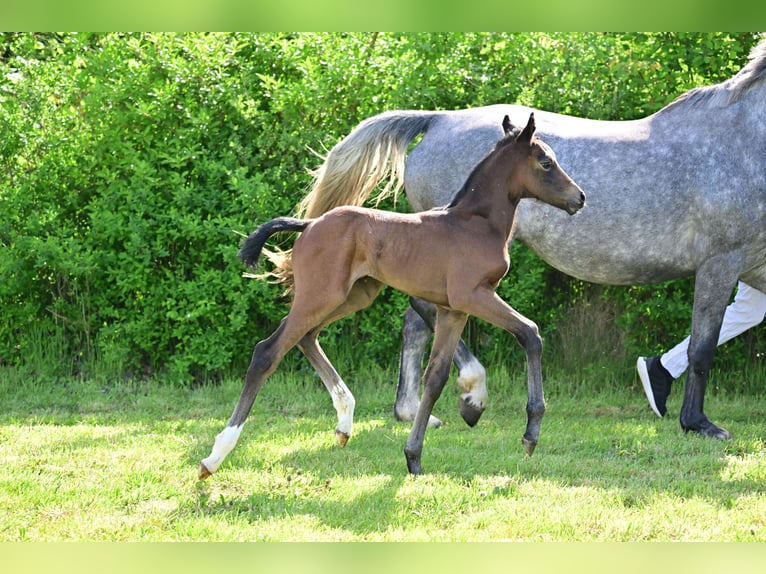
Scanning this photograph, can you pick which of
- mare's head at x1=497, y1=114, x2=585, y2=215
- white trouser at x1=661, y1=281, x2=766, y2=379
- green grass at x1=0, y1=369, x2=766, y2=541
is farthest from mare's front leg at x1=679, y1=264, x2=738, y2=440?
mare's head at x1=497, y1=114, x2=585, y2=215

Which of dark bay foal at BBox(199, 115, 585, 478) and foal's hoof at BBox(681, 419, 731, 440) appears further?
foal's hoof at BBox(681, 419, 731, 440)

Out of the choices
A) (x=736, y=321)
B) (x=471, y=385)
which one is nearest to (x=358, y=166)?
(x=471, y=385)

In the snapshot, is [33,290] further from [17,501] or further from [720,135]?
[720,135]

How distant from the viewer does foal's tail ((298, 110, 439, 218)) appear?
6398mm

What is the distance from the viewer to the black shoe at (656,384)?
705 centimetres

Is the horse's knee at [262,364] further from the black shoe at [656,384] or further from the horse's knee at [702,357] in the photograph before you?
the black shoe at [656,384]

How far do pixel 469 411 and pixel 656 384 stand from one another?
166 cm

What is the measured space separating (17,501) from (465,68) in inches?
194

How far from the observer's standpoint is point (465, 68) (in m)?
8.12

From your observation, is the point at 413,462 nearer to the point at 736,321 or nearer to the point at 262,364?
the point at 262,364

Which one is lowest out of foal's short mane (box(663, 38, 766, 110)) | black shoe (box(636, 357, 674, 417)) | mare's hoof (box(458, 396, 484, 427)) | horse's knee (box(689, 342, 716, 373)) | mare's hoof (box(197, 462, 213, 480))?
mare's hoof (box(197, 462, 213, 480))

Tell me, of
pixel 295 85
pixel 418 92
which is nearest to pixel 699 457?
pixel 418 92

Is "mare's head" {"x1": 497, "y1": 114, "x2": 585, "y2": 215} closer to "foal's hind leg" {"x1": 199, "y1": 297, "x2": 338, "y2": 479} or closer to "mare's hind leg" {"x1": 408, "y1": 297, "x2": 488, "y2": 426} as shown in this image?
"foal's hind leg" {"x1": 199, "y1": 297, "x2": 338, "y2": 479}

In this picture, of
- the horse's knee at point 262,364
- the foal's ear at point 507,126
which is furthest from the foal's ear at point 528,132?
the horse's knee at point 262,364
